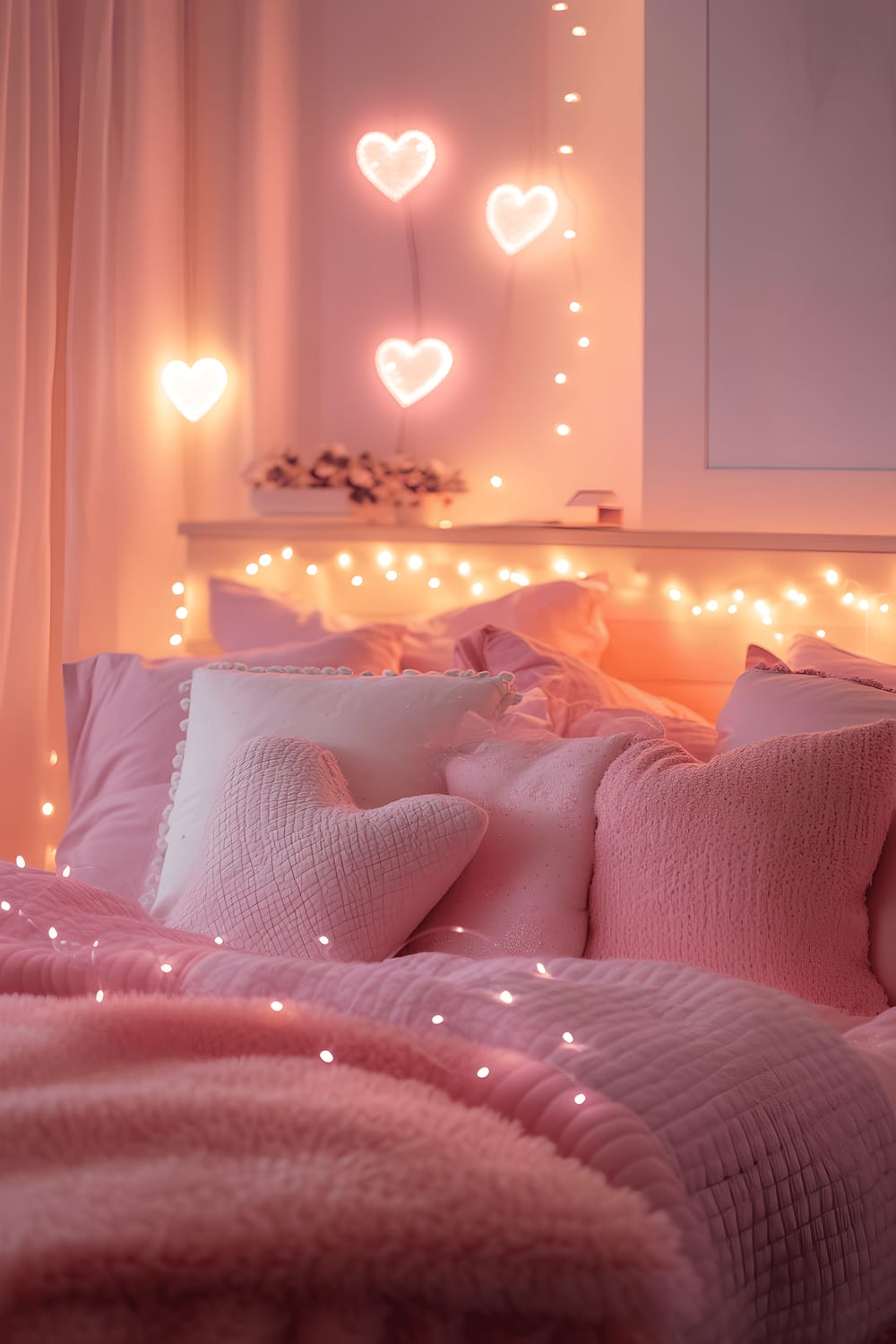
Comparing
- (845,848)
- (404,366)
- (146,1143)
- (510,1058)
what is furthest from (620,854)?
(404,366)

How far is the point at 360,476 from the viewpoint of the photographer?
2514 mm

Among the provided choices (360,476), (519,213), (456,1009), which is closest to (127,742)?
(360,476)

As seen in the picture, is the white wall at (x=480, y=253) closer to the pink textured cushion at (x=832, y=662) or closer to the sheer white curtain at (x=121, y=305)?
the sheer white curtain at (x=121, y=305)

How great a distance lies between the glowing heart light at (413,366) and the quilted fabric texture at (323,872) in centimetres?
141

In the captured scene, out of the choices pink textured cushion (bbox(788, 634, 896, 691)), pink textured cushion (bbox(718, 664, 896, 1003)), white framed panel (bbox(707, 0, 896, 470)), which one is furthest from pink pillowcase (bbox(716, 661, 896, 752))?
white framed panel (bbox(707, 0, 896, 470))

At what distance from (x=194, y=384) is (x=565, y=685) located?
1188 mm

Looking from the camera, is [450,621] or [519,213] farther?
[519,213]

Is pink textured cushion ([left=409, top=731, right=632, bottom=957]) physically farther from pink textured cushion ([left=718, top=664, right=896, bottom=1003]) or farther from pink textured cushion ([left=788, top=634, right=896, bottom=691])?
pink textured cushion ([left=788, top=634, right=896, bottom=691])

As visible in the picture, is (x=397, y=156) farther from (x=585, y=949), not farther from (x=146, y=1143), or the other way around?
(x=146, y=1143)

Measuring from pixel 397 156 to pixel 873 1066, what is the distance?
2193mm

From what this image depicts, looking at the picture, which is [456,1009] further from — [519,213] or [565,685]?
[519,213]

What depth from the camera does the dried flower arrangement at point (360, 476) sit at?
253 centimetres

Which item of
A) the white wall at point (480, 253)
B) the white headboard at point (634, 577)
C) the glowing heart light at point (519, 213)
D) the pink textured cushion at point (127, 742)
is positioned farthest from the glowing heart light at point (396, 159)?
the pink textured cushion at point (127, 742)

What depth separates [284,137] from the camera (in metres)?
2.68
